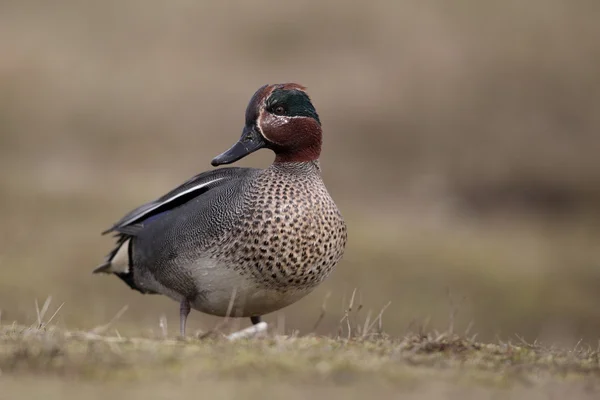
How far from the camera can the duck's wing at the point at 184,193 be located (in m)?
5.82

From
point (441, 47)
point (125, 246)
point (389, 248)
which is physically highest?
point (441, 47)

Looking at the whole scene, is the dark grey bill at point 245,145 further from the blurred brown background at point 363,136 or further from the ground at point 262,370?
the blurred brown background at point 363,136

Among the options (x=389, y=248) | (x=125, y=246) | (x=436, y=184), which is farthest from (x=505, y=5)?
(x=125, y=246)

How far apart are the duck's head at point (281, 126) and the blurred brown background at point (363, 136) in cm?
457

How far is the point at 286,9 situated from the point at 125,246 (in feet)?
72.8

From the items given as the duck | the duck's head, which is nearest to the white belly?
the duck

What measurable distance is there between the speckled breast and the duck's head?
0.93 ft

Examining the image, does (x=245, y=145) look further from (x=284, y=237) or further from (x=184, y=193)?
(x=284, y=237)

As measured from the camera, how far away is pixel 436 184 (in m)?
20.9

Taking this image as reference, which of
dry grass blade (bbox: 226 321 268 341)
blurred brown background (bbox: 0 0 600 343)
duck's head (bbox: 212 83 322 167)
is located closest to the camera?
dry grass blade (bbox: 226 321 268 341)

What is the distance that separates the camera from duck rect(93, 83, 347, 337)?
5.25 metres

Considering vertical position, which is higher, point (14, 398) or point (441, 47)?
point (441, 47)

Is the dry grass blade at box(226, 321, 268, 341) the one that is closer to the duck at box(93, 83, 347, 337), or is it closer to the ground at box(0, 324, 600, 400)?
the ground at box(0, 324, 600, 400)

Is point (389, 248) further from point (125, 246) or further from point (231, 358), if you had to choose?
point (231, 358)
